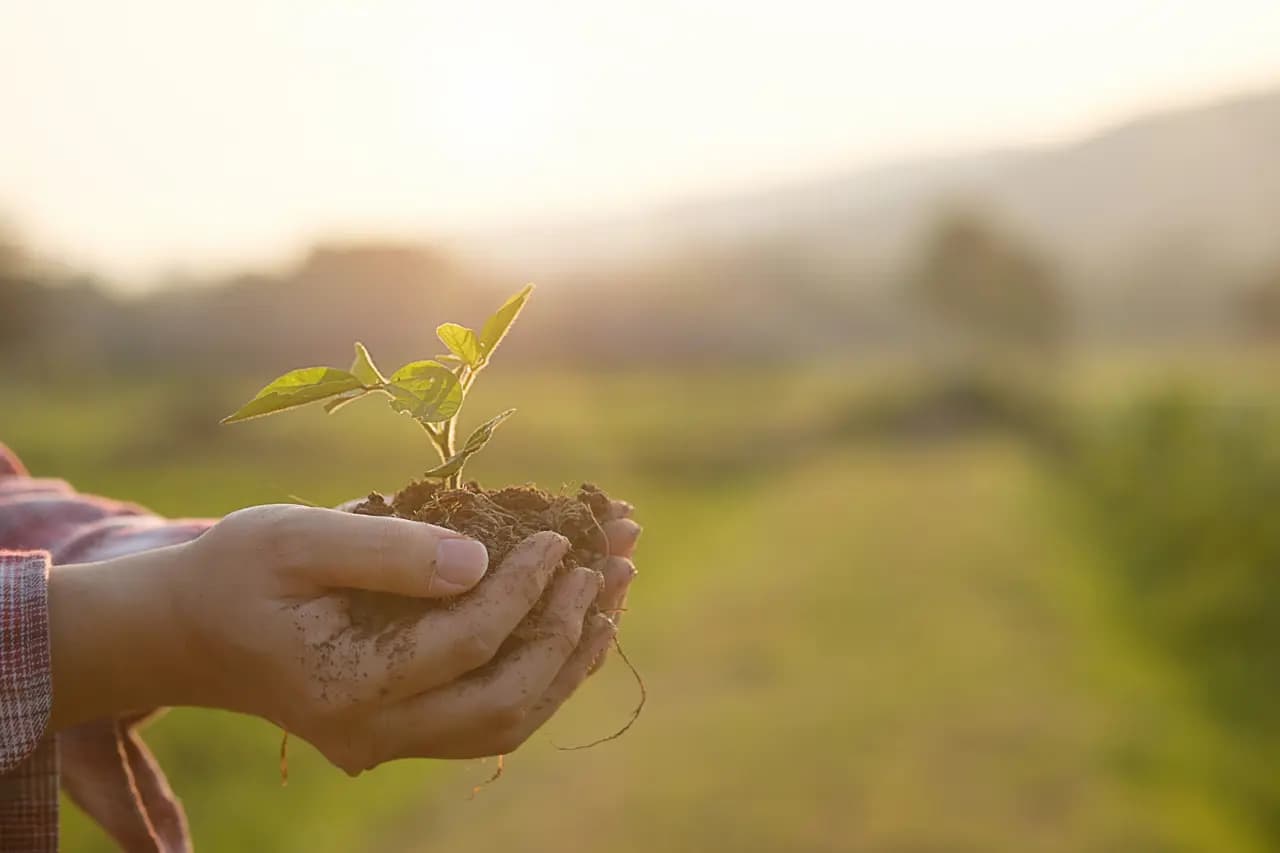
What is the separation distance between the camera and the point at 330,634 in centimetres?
146

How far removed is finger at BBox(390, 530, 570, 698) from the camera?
144cm

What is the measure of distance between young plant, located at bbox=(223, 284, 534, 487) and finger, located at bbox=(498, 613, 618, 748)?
0.36 m

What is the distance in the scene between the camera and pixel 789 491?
82.2 feet

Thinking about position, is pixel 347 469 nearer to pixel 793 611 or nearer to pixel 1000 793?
pixel 793 611

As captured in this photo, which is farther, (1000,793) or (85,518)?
(1000,793)

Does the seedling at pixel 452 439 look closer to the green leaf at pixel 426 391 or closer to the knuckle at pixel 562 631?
the green leaf at pixel 426 391

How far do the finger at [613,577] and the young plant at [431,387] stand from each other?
290 mm

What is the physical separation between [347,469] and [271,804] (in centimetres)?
1733

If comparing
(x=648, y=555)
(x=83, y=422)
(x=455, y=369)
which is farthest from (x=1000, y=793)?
(x=83, y=422)

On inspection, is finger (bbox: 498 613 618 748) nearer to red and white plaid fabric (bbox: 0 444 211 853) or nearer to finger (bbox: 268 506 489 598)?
finger (bbox: 268 506 489 598)

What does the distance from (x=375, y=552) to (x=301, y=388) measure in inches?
16.3

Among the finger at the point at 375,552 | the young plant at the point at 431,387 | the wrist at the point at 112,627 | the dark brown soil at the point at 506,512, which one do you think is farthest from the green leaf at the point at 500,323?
the wrist at the point at 112,627

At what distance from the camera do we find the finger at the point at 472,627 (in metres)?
1.44

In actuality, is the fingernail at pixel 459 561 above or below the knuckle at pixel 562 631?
above
